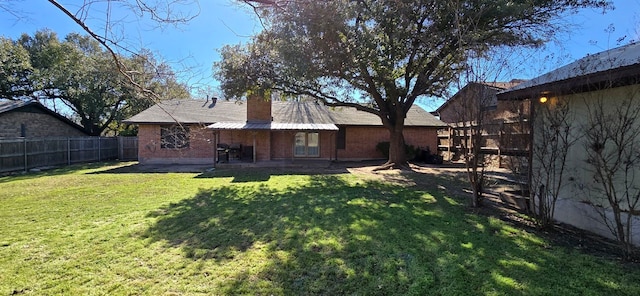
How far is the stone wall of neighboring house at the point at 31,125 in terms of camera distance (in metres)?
16.8

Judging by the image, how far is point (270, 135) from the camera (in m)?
18.1

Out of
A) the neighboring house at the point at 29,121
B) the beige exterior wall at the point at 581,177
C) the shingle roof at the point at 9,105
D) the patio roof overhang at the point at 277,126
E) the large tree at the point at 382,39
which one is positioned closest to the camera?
the beige exterior wall at the point at 581,177

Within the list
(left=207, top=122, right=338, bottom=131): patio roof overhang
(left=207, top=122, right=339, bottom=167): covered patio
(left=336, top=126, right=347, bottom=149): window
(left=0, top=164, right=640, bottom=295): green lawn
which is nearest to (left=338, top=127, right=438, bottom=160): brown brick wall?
(left=336, top=126, right=347, bottom=149): window

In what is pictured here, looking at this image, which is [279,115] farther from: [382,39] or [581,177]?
[581,177]

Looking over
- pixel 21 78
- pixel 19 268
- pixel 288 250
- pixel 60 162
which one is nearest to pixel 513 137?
pixel 288 250

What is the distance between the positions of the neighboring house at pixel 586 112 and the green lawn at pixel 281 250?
3.94 feet

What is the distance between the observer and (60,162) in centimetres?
1689

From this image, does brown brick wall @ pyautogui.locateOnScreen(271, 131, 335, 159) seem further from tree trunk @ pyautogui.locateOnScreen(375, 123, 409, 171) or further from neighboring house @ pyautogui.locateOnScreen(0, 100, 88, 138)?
neighboring house @ pyautogui.locateOnScreen(0, 100, 88, 138)

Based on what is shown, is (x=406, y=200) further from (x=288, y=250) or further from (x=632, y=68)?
(x=632, y=68)

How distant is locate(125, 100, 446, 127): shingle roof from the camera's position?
17719 millimetres

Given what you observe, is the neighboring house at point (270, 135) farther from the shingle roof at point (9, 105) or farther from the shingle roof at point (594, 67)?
the shingle roof at point (594, 67)

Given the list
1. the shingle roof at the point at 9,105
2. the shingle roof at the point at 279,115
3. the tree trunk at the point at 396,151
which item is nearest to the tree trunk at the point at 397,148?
the tree trunk at the point at 396,151

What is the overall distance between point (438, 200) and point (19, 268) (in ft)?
25.6

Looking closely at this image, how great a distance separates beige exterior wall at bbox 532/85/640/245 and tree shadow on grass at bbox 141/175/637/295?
121 centimetres
